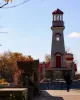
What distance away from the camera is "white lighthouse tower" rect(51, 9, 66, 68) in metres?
75.6

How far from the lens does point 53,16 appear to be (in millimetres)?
77000

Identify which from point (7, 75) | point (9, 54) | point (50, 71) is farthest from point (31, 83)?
point (9, 54)

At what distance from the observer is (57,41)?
76.0m

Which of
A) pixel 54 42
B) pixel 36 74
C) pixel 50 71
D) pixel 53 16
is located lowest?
pixel 36 74

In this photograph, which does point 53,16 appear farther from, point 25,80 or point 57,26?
point 25,80

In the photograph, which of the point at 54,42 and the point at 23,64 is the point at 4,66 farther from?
the point at 23,64

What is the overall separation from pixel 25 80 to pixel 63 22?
50.7 metres

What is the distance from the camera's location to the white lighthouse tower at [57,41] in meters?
75.6

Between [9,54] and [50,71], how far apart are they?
4885 cm

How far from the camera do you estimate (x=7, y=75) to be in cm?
10869

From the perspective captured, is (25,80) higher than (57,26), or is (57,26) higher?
(57,26)

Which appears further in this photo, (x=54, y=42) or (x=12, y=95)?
(x=54, y=42)

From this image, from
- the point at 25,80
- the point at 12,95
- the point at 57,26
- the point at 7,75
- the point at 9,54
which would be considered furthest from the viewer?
the point at 9,54

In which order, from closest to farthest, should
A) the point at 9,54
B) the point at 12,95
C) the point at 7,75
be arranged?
the point at 12,95
the point at 7,75
the point at 9,54
